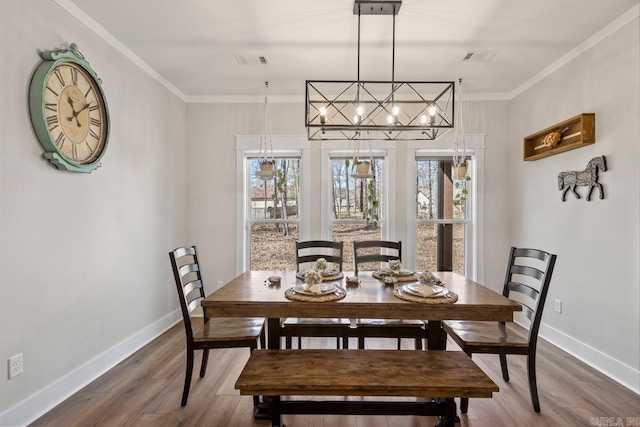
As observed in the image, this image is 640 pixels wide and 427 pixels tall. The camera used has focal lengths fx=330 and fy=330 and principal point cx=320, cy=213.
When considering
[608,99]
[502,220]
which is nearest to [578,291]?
[502,220]

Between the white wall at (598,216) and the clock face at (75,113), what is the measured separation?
4.09 meters

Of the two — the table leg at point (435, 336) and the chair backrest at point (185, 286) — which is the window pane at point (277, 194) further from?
the table leg at point (435, 336)

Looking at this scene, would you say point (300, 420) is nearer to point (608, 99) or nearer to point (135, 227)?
point (135, 227)

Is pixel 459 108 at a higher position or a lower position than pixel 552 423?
higher

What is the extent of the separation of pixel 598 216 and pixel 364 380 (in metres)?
2.53

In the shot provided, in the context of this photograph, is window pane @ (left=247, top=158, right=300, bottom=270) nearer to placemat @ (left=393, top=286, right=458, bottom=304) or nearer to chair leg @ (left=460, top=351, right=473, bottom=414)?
placemat @ (left=393, top=286, right=458, bottom=304)

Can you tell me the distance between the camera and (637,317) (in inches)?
95.6

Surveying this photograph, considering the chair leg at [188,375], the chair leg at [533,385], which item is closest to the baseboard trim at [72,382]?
the chair leg at [188,375]

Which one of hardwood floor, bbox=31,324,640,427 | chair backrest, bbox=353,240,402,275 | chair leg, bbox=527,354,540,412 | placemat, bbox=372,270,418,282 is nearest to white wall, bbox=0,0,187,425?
hardwood floor, bbox=31,324,640,427

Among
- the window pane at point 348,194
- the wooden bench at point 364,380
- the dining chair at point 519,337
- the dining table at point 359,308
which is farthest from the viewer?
the window pane at point 348,194

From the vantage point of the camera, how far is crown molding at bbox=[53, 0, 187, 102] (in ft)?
7.73

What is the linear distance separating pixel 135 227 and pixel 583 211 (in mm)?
4121

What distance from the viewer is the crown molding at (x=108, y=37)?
7.73 feet

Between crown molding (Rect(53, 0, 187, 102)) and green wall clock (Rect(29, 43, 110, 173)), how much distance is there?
29 centimetres
